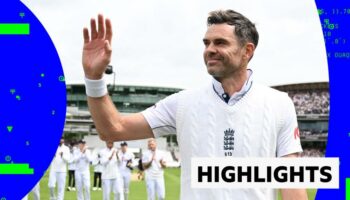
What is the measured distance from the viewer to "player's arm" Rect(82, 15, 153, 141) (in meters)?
2.31

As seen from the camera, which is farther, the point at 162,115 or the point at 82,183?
the point at 82,183

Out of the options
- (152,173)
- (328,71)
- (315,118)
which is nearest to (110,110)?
(328,71)

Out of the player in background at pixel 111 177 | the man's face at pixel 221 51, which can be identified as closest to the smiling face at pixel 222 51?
the man's face at pixel 221 51

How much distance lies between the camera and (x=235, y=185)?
Result: 276 centimetres

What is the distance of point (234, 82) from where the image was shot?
2.76 metres

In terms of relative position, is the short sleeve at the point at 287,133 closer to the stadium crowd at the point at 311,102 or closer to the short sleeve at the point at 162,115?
the short sleeve at the point at 162,115

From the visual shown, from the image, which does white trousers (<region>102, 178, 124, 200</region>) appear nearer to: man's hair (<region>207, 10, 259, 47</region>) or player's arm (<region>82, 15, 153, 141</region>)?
player's arm (<region>82, 15, 153, 141</region>)

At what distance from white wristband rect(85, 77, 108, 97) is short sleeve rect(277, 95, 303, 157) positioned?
897 mm

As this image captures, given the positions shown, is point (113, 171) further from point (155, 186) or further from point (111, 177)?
point (155, 186)

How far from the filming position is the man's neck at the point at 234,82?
8.97 ft

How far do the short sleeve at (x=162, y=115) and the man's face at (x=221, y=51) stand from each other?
29 cm
